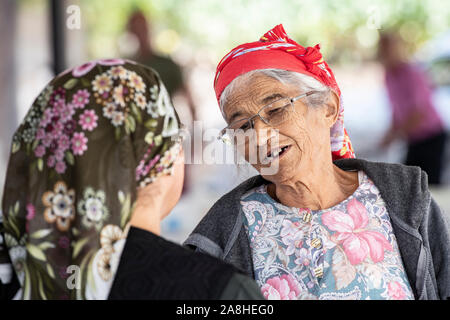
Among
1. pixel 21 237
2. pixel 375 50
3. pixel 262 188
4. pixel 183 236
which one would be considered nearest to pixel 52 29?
pixel 183 236

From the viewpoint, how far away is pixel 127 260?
4.42 ft

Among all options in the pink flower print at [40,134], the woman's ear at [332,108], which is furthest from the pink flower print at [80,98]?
the woman's ear at [332,108]

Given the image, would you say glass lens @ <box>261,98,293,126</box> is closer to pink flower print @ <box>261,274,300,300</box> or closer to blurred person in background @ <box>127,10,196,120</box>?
pink flower print @ <box>261,274,300,300</box>

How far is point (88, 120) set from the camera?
1291mm

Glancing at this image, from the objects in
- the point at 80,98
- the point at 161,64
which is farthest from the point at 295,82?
the point at 161,64

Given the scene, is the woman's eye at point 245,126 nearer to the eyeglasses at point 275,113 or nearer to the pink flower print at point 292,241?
the eyeglasses at point 275,113

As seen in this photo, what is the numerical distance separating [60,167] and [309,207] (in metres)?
1.02

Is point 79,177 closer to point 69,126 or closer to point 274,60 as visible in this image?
point 69,126

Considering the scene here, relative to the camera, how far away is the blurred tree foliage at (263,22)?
6.30 metres

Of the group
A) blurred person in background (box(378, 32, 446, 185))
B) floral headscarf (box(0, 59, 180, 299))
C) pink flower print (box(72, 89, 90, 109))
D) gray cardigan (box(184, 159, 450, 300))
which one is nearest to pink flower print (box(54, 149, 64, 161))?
floral headscarf (box(0, 59, 180, 299))

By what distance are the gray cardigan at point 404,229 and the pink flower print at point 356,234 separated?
8 cm

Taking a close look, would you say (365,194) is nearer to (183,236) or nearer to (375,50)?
(183,236)

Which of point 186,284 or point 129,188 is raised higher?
point 129,188

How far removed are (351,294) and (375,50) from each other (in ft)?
16.6
